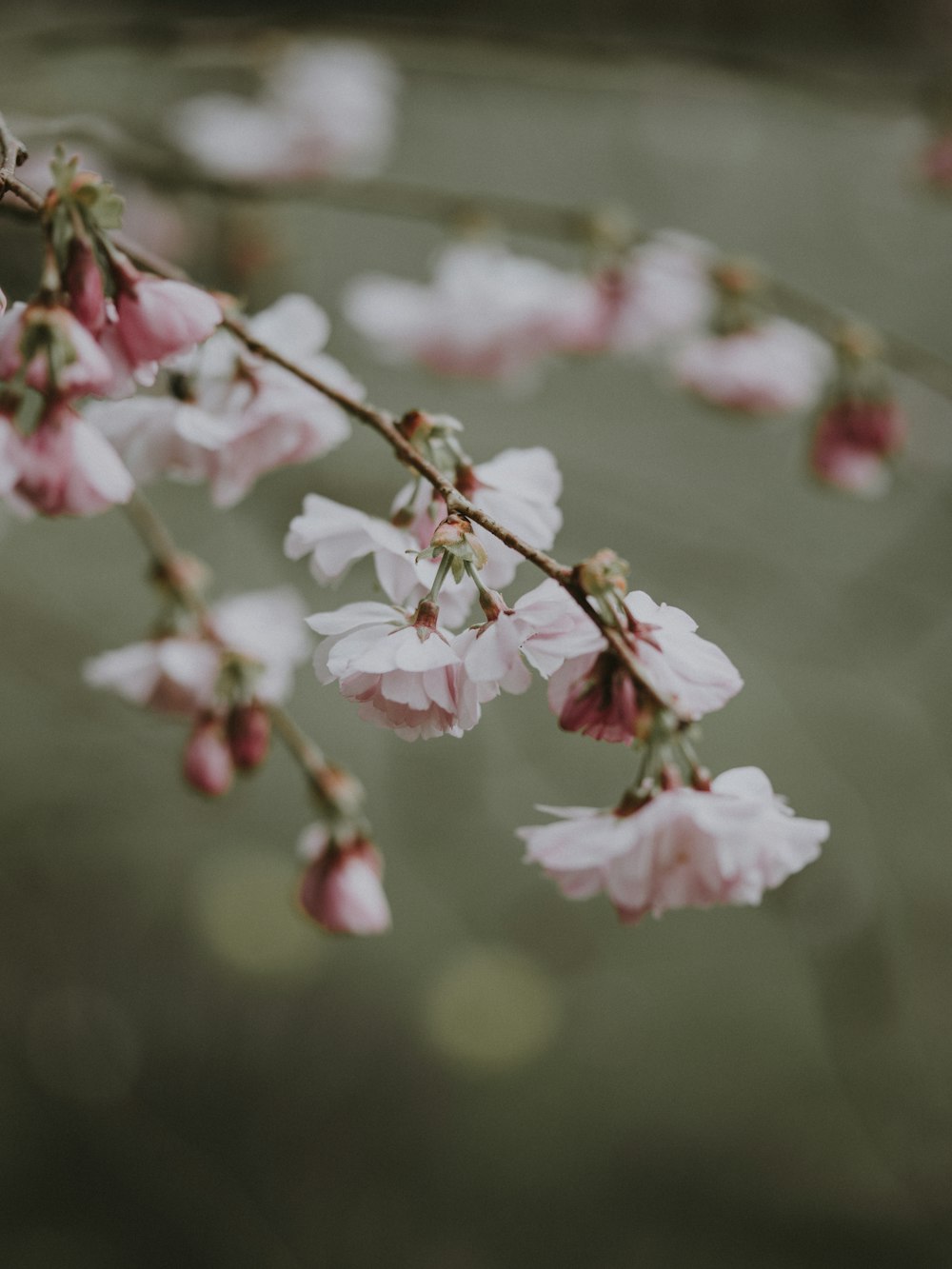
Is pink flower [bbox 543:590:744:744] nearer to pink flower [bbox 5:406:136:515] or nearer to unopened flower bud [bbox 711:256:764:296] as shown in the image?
pink flower [bbox 5:406:136:515]

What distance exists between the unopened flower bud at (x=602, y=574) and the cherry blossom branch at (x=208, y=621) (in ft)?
1.11

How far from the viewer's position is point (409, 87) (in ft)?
8.51

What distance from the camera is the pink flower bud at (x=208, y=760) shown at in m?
0.71

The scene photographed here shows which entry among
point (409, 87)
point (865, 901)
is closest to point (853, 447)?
point (865, 901)

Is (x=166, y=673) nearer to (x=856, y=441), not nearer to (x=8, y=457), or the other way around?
(x=8, y=457)

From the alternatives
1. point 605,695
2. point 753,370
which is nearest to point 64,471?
point 605,695

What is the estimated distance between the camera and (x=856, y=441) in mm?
1113

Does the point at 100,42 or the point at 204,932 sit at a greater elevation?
the point at 100,42

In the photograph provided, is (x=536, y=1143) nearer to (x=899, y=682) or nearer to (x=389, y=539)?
(x=899, y=682)

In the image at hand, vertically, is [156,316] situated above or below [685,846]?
above

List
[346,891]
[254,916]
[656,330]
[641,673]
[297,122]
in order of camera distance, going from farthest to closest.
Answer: [254,916], [297,122], [656,330], [346,891], [641,673]

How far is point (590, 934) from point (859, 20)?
2.23 meters

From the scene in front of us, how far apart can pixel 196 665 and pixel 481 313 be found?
0.74 metres

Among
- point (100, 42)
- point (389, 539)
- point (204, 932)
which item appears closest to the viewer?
point (389, 539)
